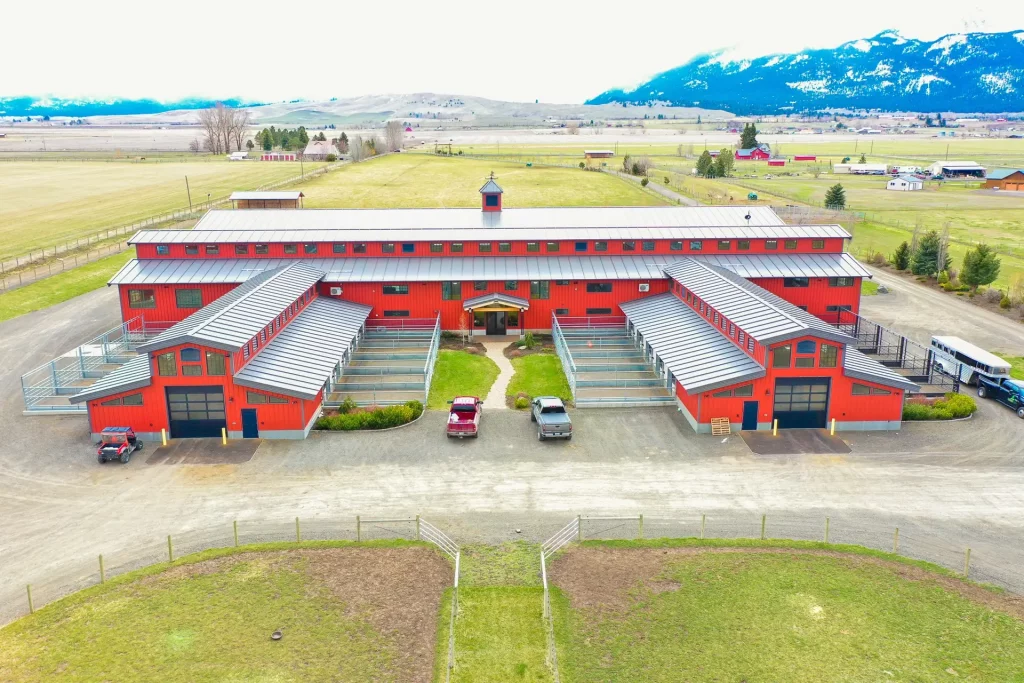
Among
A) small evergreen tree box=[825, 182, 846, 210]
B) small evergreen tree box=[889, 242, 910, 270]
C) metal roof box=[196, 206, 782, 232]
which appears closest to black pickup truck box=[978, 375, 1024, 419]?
metal roof box=[196, 206, 782, 232]

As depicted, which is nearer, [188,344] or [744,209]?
[188,344]

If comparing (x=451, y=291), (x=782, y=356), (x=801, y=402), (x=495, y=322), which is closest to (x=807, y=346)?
(x=782, y=356)

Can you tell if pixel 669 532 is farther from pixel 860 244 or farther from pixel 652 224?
pixel 860 244

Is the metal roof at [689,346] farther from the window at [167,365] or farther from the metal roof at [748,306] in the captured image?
the window at [167,365]

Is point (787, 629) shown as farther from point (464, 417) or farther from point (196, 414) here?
point (196, 414)

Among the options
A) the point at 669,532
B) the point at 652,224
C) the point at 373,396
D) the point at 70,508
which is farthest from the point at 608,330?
the point at 70,508

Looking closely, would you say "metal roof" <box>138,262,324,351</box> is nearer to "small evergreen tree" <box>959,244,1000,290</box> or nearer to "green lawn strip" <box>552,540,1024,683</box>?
"green lawn strip" <box>552,540,1024,683</box>
